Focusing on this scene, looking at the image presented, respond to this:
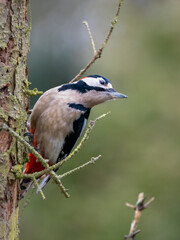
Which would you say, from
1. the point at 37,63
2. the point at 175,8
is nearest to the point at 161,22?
the point at 175,8

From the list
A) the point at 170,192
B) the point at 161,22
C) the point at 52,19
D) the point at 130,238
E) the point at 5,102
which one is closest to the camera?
the point at 130,238

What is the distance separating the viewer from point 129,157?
7.29 meters

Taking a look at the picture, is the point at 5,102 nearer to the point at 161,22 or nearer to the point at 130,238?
the point at 130,238

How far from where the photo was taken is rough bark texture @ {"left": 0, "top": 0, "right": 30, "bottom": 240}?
232 centimetres

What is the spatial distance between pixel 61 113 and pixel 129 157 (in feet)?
13.3

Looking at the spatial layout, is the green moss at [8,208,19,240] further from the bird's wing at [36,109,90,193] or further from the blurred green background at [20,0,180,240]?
the blurred green background at [20,0,180,240]

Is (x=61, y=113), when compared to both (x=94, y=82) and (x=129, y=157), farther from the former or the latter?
(x=129, y=157)

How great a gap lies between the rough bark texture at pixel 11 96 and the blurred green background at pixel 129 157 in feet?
13.7

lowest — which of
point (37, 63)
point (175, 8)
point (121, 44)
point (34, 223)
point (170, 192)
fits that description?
point (34, 223)

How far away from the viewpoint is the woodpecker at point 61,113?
334 centimetres

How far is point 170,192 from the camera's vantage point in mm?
6992

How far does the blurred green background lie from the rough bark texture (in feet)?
13.7

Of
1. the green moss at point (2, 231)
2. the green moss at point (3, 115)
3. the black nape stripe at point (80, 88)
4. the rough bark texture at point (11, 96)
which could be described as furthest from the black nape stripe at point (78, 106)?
the green moss at point (2, 231)

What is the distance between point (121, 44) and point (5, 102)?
6.70 m
